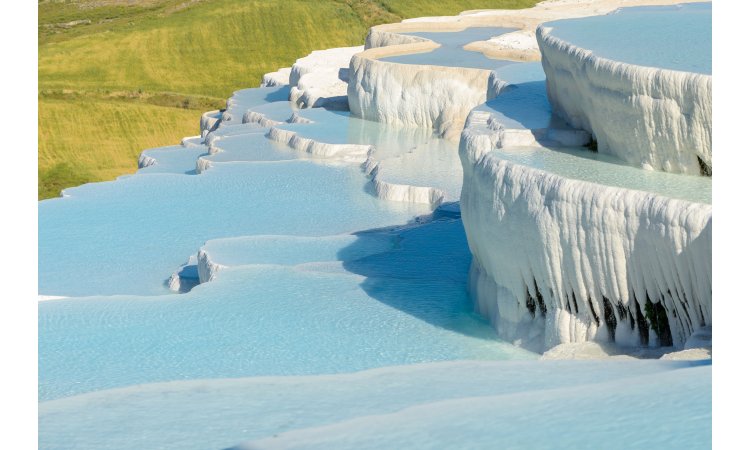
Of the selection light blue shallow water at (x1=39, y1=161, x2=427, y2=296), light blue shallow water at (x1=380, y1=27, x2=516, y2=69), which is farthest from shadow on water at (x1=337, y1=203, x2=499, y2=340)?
light blue shallow water at (x1=380, y1=27, x2=516, y2=69)

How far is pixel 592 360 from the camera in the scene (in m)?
7.32

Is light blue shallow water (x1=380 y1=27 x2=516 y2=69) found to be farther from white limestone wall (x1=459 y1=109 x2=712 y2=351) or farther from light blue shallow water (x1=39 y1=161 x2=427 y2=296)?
white limestone wall (x1=459 y1=109 x2=712 y2=351)

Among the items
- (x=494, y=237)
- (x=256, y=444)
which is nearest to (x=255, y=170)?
(x=494, y=237)

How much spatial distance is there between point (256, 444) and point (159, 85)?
1161 inches

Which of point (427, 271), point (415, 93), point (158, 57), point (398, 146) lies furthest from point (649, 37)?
point (158, 57)

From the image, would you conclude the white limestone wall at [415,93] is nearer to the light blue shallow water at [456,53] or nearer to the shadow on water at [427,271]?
the light blue shallow water at [456,53]

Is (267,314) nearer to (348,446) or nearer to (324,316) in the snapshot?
(324,316)

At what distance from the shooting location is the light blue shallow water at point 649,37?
911 cm

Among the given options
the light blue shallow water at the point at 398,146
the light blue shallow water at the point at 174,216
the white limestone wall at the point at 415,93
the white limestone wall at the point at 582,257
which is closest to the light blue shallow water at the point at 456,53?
the white limestone wall at the point at 415,93

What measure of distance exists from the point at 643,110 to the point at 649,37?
8.14ft

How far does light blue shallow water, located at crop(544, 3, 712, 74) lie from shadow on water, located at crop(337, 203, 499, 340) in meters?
2.35

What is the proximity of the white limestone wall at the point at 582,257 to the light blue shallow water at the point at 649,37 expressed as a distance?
1.37m

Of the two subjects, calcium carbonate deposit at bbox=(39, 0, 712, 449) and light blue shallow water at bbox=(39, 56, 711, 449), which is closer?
light blue shallow water at bbox=(39, 56, 711, 449)

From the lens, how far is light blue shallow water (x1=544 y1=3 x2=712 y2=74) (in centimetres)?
911
